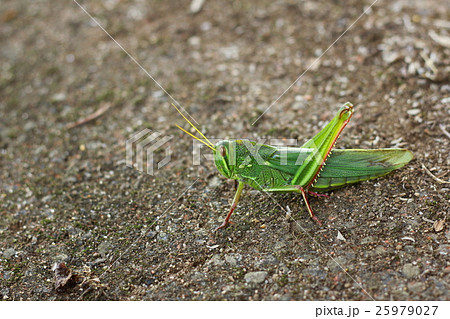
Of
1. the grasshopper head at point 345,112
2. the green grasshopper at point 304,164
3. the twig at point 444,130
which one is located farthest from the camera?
the twig at point 444,130

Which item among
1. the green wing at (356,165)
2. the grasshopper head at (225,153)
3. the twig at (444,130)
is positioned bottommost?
the twig at (444,130)

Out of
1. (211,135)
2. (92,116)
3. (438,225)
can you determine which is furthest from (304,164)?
(92,116)

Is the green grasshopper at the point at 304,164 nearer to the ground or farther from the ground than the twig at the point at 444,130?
farther from the ground

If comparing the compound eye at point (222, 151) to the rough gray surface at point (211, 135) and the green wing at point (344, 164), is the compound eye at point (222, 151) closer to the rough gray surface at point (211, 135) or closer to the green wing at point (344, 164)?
the green wing at point (344, 164)

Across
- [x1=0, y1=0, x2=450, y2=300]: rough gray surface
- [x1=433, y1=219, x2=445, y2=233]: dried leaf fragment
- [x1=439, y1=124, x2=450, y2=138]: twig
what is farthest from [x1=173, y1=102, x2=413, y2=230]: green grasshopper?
[x1=439, y1=124, x2=450, y2=138]: twig

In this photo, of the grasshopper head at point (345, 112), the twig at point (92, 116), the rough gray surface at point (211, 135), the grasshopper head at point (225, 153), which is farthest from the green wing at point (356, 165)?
the twig at point (92, 116)

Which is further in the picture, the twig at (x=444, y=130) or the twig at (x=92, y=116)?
the twig at (x=92, y=116)

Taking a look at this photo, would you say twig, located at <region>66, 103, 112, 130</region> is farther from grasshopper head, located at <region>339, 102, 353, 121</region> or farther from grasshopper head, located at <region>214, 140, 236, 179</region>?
grasshopper head, located at <region>339, 102, 353, 121</region>

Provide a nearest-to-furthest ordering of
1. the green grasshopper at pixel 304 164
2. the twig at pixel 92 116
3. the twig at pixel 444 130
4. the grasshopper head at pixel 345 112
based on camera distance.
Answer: the grasshopper head at pixel 345 112
the green grasshopper at pixel 304 164
the twig at pixel 444 130
the twig at pixel 92 116

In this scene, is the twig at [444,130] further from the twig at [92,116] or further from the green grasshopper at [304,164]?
the twig at [92,116]
